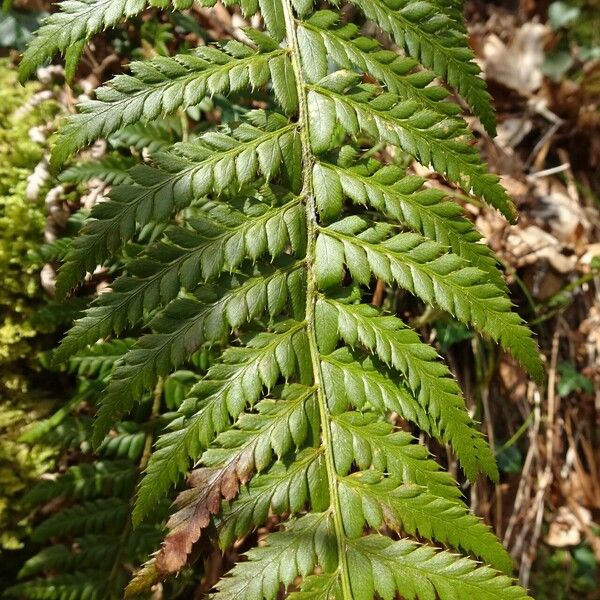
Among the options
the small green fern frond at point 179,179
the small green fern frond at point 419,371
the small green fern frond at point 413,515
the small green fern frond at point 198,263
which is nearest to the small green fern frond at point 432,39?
the small green fern frond at point 179,179

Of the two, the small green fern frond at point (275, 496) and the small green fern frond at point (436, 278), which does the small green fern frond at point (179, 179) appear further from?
the small green fern frond at point (275, 496)

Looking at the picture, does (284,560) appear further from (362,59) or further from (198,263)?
(362,59)

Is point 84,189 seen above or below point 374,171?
above

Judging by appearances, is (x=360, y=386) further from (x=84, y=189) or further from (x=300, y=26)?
(x=84, y=189)

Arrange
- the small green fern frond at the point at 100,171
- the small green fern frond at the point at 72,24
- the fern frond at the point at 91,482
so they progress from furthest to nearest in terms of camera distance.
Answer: the small green fern frond at the point at 100,171 < the fern frond at the point at 91,482 < the small green fern frond at the point at 72,24

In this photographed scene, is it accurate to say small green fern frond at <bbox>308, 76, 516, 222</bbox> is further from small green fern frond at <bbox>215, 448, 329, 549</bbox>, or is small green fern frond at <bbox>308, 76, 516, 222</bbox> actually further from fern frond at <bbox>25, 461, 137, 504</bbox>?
fern frond at <bbox>25, 461, 137, 504</bbox>

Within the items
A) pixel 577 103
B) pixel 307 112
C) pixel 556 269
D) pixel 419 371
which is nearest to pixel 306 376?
pixel 419 371

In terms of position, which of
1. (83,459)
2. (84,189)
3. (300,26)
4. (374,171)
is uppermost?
(300,26)

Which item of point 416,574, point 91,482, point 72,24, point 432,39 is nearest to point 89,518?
point 91,482
